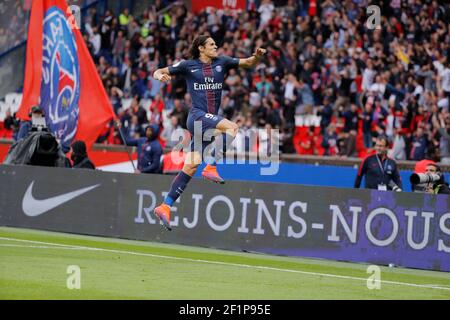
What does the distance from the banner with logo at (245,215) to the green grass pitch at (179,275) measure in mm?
361

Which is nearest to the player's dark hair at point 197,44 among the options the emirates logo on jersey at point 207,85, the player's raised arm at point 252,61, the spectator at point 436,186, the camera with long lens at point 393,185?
the emirates logo on jersey at point 207,85

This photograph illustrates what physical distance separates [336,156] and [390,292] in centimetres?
1266

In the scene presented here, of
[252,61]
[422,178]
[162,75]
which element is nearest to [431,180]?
[422,178]

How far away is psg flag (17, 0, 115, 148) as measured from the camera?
20.5 m

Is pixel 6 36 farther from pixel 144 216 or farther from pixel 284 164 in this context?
pixel 144 216

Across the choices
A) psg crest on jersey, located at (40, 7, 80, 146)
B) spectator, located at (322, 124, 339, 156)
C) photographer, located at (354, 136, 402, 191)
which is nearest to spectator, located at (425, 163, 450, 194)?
photographer, located at (354, 136, 402, 191)

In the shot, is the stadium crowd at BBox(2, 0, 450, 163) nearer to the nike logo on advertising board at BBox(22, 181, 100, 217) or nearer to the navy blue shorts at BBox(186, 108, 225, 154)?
the nike logo on advertising board at BBox(22, 181, 100, 217)

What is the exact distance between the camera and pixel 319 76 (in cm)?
2688

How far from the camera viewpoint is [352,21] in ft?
91.0

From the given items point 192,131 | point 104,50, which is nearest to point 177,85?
point 104,50

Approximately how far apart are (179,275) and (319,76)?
14442mm

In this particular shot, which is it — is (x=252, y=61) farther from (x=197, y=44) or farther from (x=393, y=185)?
(x=393, y=185)

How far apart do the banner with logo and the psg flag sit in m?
1.08

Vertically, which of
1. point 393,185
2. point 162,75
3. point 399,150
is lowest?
point 393,185
